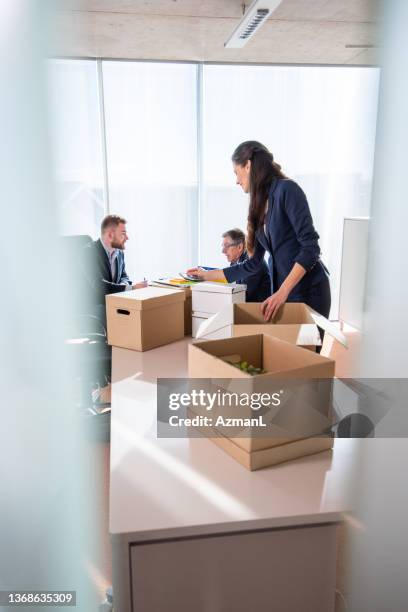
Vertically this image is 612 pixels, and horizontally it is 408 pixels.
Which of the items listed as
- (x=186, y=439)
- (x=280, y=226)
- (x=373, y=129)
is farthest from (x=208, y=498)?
(x=280, y=226)

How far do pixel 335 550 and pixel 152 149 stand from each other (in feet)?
11.9

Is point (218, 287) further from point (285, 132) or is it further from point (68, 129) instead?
point (285, 132)

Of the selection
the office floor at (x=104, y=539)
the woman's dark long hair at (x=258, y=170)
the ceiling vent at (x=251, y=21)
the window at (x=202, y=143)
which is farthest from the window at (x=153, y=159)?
the woman's dark long hair at (x=258, y=170)

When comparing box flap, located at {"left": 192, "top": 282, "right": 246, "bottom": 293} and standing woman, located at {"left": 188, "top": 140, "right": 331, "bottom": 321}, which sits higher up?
standing woman, located at {"left": 188, "top": 140, "right": 331, "bottom": 321}

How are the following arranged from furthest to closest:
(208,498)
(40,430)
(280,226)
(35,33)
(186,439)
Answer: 1. (280,226)
2. (186,439)
3. (208,498)
4. (40,430)
5. (35,33)

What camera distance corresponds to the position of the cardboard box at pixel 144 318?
62.2 inches

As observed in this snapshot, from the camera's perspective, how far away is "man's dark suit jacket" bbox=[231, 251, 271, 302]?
1.92 metres

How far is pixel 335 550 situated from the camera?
2.67 feet

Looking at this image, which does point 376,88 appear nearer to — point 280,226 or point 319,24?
point 280,226

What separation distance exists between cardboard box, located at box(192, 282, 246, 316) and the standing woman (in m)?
0.16

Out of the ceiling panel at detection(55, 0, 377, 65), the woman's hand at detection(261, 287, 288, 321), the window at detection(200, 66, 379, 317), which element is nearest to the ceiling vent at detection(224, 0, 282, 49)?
the ceiling panel at detection(55, 0, 377, 65)

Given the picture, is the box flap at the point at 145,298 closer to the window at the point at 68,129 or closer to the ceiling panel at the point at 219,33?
the window at the point at 68,129

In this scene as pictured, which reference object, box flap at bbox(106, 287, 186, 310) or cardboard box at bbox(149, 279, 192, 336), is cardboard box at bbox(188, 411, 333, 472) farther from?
cardboard box at bbox(149, 279, 192, 336)

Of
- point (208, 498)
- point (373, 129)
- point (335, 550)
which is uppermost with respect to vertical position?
point (373, 129)
